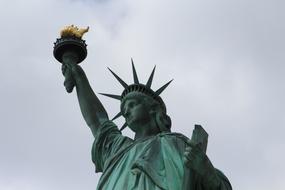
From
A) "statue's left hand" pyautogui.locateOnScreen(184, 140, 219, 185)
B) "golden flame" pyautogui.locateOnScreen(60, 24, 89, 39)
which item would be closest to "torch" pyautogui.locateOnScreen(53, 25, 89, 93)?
"golden flame" pyautogui.locateOnScreen(60, 24, 89, 39)

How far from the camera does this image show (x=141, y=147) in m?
11.6

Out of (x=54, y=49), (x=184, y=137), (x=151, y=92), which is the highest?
(x=54, y=49)

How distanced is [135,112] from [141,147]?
30.0 inches

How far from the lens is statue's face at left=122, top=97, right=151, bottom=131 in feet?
40.0

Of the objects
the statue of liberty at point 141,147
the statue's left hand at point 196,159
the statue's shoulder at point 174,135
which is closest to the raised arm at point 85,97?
the statue of liberty at point 141,147

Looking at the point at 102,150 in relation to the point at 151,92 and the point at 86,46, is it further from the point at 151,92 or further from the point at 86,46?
the point at 86,46

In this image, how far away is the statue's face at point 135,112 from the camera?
40.0ft

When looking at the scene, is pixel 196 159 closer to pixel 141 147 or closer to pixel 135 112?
pixel 141 147

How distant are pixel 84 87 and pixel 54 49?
780 mm

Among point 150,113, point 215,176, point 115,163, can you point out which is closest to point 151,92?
point 150,113

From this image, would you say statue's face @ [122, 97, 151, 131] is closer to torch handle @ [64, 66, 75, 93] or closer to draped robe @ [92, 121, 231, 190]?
draped robe @ [92, 121, 231, 190]

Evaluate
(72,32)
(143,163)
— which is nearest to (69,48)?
(72,32)

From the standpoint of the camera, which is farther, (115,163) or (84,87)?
(84,87)

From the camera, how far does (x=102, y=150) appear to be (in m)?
12.3
